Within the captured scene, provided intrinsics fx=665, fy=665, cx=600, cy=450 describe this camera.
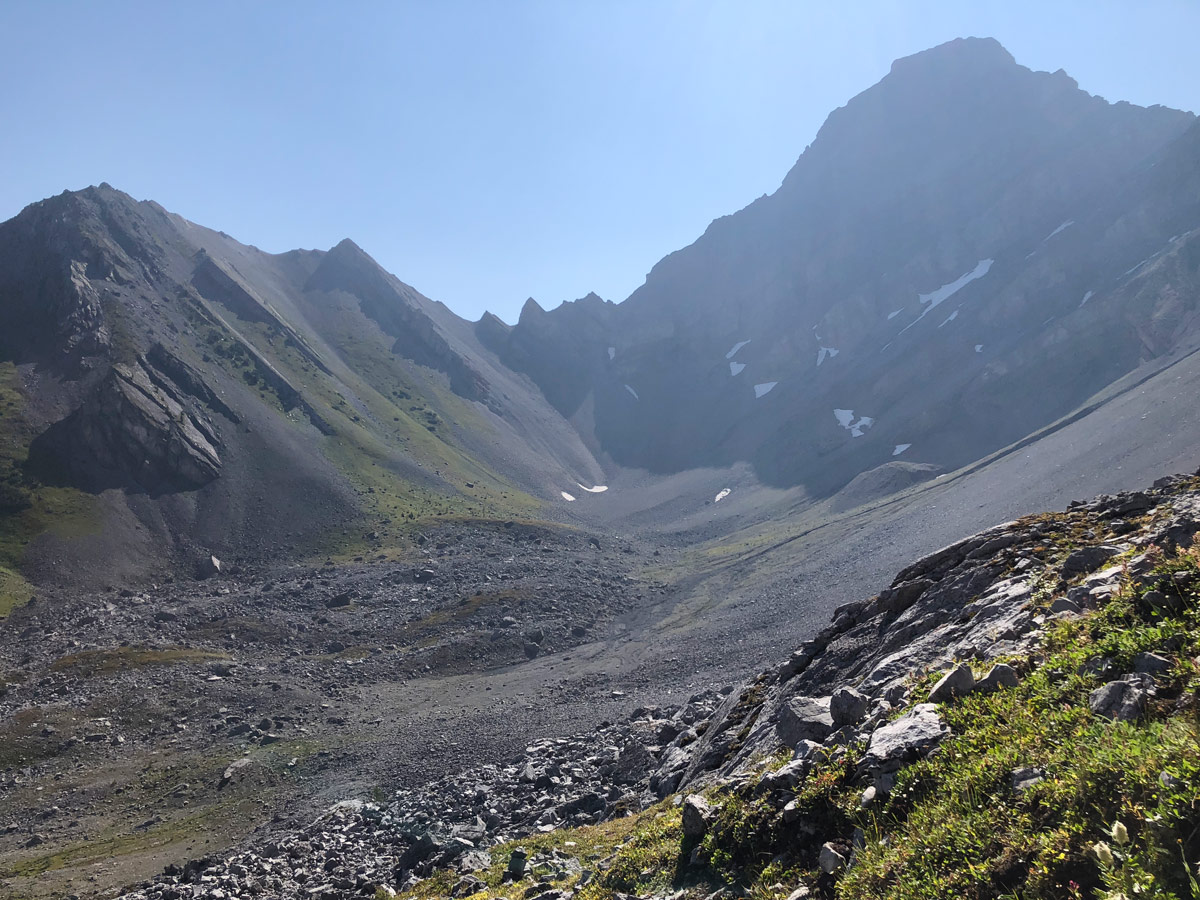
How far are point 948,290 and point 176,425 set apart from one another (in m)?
192

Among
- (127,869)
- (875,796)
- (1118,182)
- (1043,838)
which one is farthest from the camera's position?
(1118,182)

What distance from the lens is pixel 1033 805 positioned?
5.78 metres

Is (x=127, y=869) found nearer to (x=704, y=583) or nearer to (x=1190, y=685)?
(x=1190, y=685)

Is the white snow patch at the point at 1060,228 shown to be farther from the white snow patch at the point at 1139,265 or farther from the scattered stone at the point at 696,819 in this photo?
the scattered stone at the point at 696,819

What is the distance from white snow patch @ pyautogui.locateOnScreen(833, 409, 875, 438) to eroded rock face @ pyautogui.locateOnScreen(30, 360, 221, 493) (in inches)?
5387

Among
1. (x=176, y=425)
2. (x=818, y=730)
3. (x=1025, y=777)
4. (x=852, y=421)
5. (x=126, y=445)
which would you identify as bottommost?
(x=852, y=421)

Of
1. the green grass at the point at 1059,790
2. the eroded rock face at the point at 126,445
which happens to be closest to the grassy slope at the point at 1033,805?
the green grass at the point at 1059,790

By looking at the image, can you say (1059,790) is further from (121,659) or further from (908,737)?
(121,659)

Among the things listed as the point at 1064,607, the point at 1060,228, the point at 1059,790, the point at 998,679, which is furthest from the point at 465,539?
the point at 1060,228

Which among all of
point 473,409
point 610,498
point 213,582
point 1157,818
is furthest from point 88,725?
point 473,409

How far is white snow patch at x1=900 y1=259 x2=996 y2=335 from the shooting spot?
7283 inches

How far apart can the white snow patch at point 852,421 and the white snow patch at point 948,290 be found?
3338cm

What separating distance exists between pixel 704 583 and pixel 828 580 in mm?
21283

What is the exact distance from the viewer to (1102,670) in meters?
7.07
